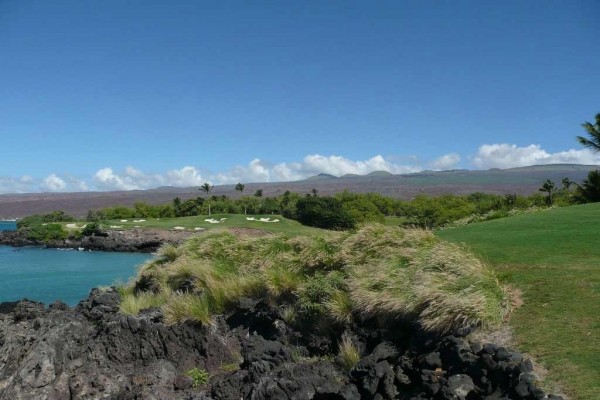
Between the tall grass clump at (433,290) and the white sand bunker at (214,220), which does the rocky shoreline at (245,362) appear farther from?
the white sand bunker at (214,220)

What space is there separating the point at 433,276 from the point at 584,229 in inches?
314

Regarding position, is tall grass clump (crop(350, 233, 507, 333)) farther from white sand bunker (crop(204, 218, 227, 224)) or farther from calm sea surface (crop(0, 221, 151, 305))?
white sand bunker (crop(204, 218, 227, 224))

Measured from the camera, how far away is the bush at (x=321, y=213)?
7375 centimetres

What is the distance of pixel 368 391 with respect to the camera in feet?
28.0

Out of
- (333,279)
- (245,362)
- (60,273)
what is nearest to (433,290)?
(333,279)

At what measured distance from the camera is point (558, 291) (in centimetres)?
980

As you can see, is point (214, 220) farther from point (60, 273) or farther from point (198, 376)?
point (198, 376)

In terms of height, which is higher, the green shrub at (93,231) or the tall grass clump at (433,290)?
the tall grass clump at (433,290)

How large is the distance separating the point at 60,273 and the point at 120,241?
24.9 meters

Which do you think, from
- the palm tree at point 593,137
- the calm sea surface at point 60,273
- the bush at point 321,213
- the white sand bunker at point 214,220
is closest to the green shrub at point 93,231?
the calm sea surface at point 60,273

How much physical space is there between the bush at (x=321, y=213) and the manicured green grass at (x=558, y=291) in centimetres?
5620

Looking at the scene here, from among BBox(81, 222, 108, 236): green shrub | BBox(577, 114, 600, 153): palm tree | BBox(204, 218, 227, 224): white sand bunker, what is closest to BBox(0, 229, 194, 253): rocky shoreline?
BBox(81, 222, 108, 236): green shrub

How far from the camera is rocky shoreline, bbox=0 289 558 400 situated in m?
7.95

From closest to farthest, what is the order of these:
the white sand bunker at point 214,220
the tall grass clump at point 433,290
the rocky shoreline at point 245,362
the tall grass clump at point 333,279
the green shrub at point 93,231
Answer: the rocky shoreline at point 245,362
the tall grass clump at point 433,290
the tall grass clump at point 333,279
the green shrub at point 93,231
the white sand bunker at point 214,220
